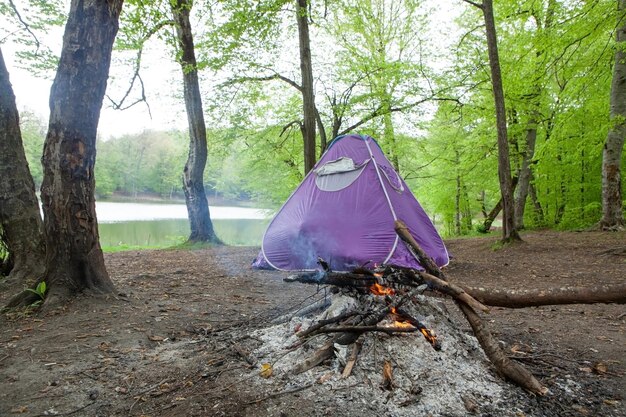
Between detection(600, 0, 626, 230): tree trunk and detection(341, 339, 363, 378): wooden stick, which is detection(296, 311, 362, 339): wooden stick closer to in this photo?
detection(341, 339, 363, 378): wooden stick

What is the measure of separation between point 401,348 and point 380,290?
41 centimetres

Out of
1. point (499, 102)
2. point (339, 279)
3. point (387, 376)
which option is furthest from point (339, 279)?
point (499, 102)

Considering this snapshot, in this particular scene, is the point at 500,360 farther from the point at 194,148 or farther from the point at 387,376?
the point at 194,148

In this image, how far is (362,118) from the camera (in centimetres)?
1084

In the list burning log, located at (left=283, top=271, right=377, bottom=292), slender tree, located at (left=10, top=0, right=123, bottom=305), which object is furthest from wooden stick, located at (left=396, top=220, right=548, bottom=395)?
slender tree, located at (left=10, top=0, right=123, bottom=305)

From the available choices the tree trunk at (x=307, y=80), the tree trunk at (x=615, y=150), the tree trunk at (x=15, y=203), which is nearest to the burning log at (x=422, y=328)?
the tree trunk at (x=15, y=203)

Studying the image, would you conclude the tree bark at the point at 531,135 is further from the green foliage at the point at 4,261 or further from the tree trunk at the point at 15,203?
the green foliage at the point at 4,261

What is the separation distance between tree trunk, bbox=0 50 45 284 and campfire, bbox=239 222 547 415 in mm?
3445

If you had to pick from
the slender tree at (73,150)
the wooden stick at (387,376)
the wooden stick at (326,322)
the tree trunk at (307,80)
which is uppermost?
the tree trunk at (307,80)

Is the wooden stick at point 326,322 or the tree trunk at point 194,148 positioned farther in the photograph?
the tree trunk at point 194,148

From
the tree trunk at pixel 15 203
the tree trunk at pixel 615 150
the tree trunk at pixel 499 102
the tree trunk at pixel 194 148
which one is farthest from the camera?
the tree trunk at pixel 194 148

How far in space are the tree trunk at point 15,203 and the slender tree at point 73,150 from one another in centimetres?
108

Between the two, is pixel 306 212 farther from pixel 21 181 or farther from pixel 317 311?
pixel 21 181

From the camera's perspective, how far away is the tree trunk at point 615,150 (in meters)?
6.89
